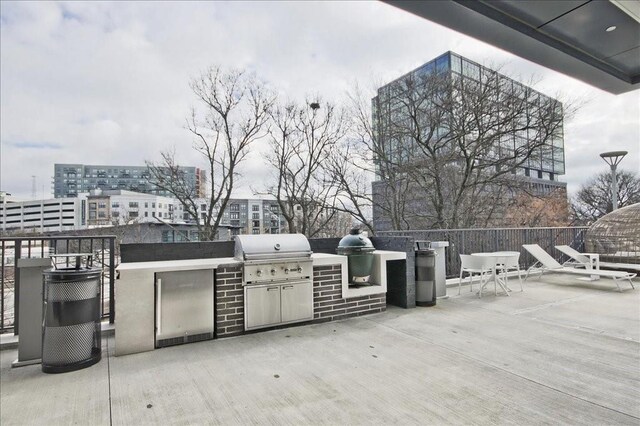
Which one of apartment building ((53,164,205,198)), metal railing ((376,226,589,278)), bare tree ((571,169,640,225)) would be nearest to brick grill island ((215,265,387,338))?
metal railing ((376,226,589,278))

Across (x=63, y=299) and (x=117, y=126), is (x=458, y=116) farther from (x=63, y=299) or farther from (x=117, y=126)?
(x=117, y=126)

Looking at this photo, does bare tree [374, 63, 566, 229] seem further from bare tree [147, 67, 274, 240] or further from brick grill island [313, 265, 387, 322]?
brick grill island [313, 265, 387, 322]

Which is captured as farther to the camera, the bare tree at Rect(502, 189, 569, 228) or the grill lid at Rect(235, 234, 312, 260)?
the bare tree at Rect(502, 189, 569, 228)

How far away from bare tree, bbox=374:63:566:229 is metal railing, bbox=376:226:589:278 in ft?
8.91

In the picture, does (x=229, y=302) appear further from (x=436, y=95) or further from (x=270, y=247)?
(x=436, y=95)

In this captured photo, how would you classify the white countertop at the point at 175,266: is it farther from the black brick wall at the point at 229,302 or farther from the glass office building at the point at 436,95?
the glass office building at the point at 436,95

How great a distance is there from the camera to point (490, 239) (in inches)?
328

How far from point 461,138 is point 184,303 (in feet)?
35.4

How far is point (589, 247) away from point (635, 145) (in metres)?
6.87

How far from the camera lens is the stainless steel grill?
13.1ft

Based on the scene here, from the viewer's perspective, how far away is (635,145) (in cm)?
1308

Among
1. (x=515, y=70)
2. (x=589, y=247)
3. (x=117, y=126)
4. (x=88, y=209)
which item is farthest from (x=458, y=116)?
(x=88, y=209)

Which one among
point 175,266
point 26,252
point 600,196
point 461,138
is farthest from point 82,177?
point 600,196

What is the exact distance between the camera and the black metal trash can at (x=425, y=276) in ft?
17.3
